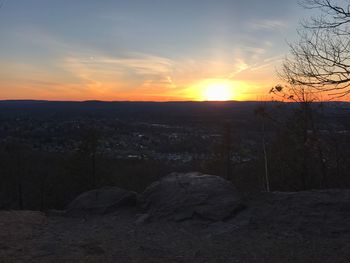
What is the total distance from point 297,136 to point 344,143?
174 centimetres

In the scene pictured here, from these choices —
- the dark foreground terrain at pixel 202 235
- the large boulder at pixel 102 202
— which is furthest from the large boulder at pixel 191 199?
the large boulder at pixel 102 202

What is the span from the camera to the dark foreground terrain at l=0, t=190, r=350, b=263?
7.02 meters

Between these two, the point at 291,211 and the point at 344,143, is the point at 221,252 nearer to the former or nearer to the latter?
the point at 291,211

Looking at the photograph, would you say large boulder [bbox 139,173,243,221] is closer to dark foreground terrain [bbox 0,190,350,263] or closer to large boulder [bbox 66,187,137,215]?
dark foreground terrain [bbox 0,190,350,263]

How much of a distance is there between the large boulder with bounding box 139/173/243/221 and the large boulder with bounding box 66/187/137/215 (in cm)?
41

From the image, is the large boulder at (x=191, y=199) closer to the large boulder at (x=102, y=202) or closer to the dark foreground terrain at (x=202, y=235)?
the dark foreground terrain at (x=202, y=235)

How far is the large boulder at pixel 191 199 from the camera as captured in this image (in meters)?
9.53

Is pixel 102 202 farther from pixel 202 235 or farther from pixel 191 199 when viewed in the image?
pixel 202 235

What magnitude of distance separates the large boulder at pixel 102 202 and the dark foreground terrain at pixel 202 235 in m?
0.43

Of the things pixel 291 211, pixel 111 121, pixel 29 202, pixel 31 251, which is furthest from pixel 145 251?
pixel 111 121

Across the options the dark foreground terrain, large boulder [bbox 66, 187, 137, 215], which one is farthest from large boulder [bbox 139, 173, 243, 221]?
large boulder [bbox 66, 187, 137, 215]

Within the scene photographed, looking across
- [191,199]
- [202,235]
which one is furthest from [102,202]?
[202,235]

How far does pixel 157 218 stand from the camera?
976 cm

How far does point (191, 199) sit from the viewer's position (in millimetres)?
10117
